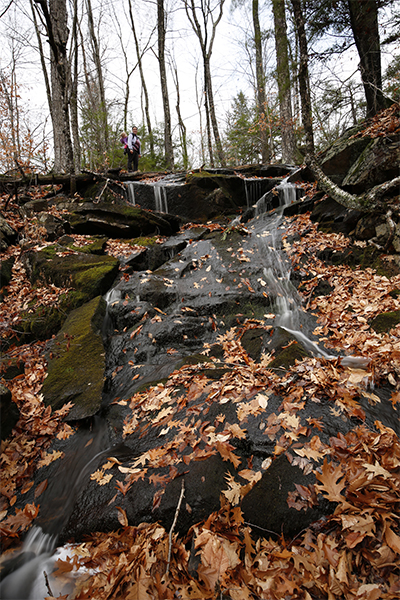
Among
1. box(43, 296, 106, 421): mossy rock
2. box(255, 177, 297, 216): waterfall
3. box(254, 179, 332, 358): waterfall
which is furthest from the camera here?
box(255, 177, 297, 216): waterfall

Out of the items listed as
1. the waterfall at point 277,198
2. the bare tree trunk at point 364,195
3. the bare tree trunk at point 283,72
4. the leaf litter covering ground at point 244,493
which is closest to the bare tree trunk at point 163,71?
the bare tree trunk at point 283,72

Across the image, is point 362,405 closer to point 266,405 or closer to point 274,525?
point 266,405

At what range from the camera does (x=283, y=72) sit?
8.44 metres

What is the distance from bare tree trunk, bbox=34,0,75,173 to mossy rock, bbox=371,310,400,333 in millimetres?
10607

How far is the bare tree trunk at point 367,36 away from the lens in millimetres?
7055

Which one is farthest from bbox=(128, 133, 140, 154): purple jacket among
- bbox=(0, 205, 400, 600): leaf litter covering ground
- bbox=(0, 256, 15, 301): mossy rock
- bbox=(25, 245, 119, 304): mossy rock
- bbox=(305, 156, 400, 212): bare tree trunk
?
bbox=(0, 205, 400, 600): leaf litter covering ground

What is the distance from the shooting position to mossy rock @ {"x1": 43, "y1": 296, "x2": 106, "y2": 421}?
4109 millimetres

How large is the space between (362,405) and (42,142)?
476 inches

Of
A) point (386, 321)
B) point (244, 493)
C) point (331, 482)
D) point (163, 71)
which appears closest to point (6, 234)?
point (244, 493)

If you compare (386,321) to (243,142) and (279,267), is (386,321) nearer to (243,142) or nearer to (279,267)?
(279,267)

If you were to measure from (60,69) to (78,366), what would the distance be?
9802 millimetres

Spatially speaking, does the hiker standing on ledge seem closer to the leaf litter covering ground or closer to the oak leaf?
the leaf litter covering ground

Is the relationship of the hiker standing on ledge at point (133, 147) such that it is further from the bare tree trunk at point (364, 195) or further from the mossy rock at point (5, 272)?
the bare tree trunk at point (364, 195)

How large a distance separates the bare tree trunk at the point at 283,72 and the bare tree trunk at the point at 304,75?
5.11 ft
